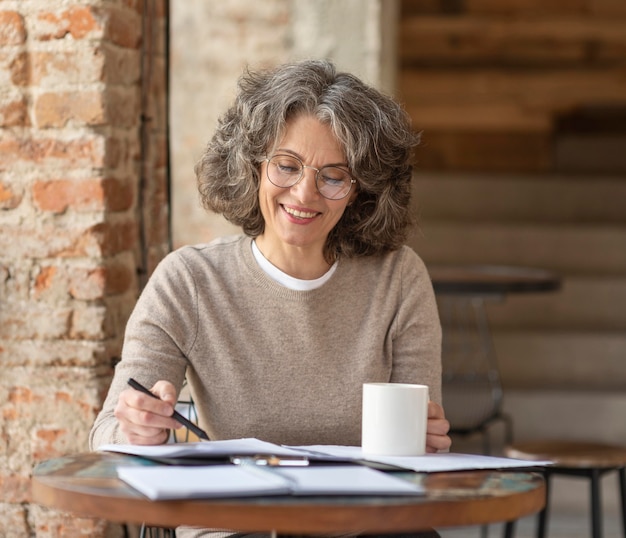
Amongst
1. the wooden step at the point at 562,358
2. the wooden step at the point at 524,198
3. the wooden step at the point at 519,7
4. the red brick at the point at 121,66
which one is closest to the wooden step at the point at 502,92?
the wooden step at the point at 519,7

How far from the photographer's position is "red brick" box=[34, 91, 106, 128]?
2.22 m

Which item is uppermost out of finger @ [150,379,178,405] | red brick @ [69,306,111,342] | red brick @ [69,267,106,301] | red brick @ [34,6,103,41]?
red brick @ [34,6,103,41]

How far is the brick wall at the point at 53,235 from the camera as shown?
87.6 inches

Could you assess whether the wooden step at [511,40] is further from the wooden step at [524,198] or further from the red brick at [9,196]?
the red brick at [9,196]

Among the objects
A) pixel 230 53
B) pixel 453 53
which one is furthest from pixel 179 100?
pixel 453 53

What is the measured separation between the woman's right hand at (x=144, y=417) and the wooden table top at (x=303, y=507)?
0.15 metres

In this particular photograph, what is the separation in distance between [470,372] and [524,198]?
1303mm

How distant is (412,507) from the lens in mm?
1337

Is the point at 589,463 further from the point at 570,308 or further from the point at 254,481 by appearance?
the point at 570,308

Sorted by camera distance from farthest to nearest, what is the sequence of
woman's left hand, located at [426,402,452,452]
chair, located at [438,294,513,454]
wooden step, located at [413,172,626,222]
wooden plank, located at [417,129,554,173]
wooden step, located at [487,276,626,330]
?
wooden plank, located at [417,129,554,173], wooden step, located at [413,172,626,222], wooden step, located at [487,276,626,330], chair, located at [438,294,513,454], woman's left hand, located at [426,402,452,452]

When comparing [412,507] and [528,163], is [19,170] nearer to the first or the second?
[412,507]

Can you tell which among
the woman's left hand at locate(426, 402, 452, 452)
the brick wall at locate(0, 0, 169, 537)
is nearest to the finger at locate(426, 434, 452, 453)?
the woman's left hand at locate(426, 402, 452, 452)

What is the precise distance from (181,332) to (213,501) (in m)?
0.70

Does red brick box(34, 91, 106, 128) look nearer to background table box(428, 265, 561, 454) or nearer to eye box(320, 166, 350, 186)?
eye box(320, 166, 350, 186)
